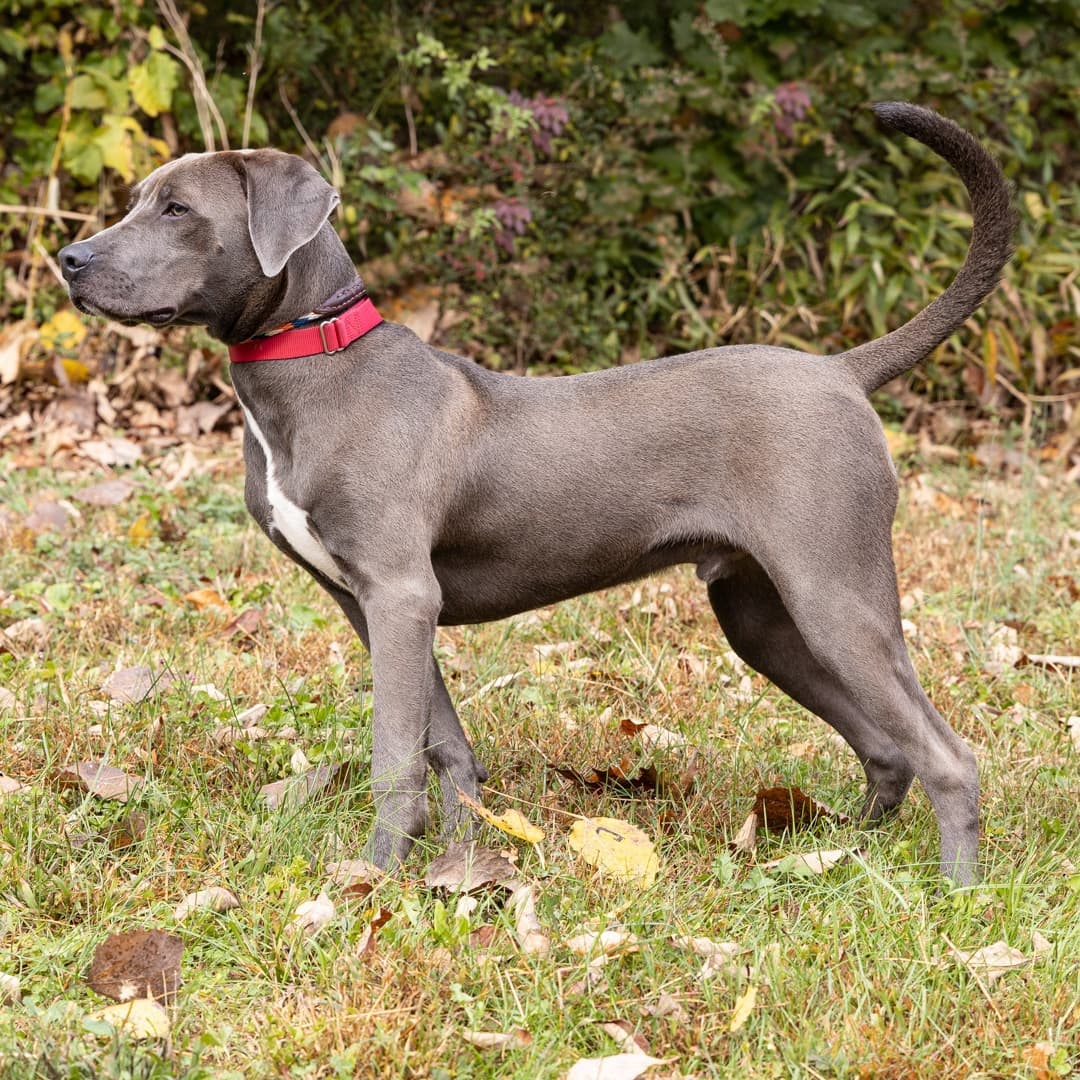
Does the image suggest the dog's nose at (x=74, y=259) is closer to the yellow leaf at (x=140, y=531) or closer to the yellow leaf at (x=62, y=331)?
the yellow leaf at (x=140, y=531)

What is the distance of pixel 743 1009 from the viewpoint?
2.43 m

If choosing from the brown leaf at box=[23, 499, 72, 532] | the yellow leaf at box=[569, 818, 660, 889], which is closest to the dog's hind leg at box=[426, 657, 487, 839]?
the yellow leaf at box=[569, 818, 660, 889]

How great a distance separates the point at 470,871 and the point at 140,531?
9.89 feet

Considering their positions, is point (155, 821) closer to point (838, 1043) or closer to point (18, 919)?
point (18, 919)

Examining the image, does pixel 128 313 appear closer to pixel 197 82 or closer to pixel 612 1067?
pixel 612 1067

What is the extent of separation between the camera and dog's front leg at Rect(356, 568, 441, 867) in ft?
10.1

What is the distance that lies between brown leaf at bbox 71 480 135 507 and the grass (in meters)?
0.87

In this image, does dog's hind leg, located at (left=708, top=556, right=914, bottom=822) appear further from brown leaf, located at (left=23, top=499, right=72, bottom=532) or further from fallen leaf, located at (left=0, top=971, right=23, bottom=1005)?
brown leaf, located at (left=23, top=499, right=72, bottom=532)

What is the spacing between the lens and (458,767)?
342 cm

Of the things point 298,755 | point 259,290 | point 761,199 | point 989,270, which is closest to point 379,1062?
point 298,755

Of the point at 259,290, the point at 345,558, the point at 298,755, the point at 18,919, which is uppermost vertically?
the point at 259,290

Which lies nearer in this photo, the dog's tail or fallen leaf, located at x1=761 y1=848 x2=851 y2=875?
fallen leaf, located at x1=761 y1=848 x2=851 y2=875

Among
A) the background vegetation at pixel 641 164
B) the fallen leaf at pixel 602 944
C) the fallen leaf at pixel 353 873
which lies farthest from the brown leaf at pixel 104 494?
the fallen leaf at pixel 602 944

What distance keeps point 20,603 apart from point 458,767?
80.6 inches
